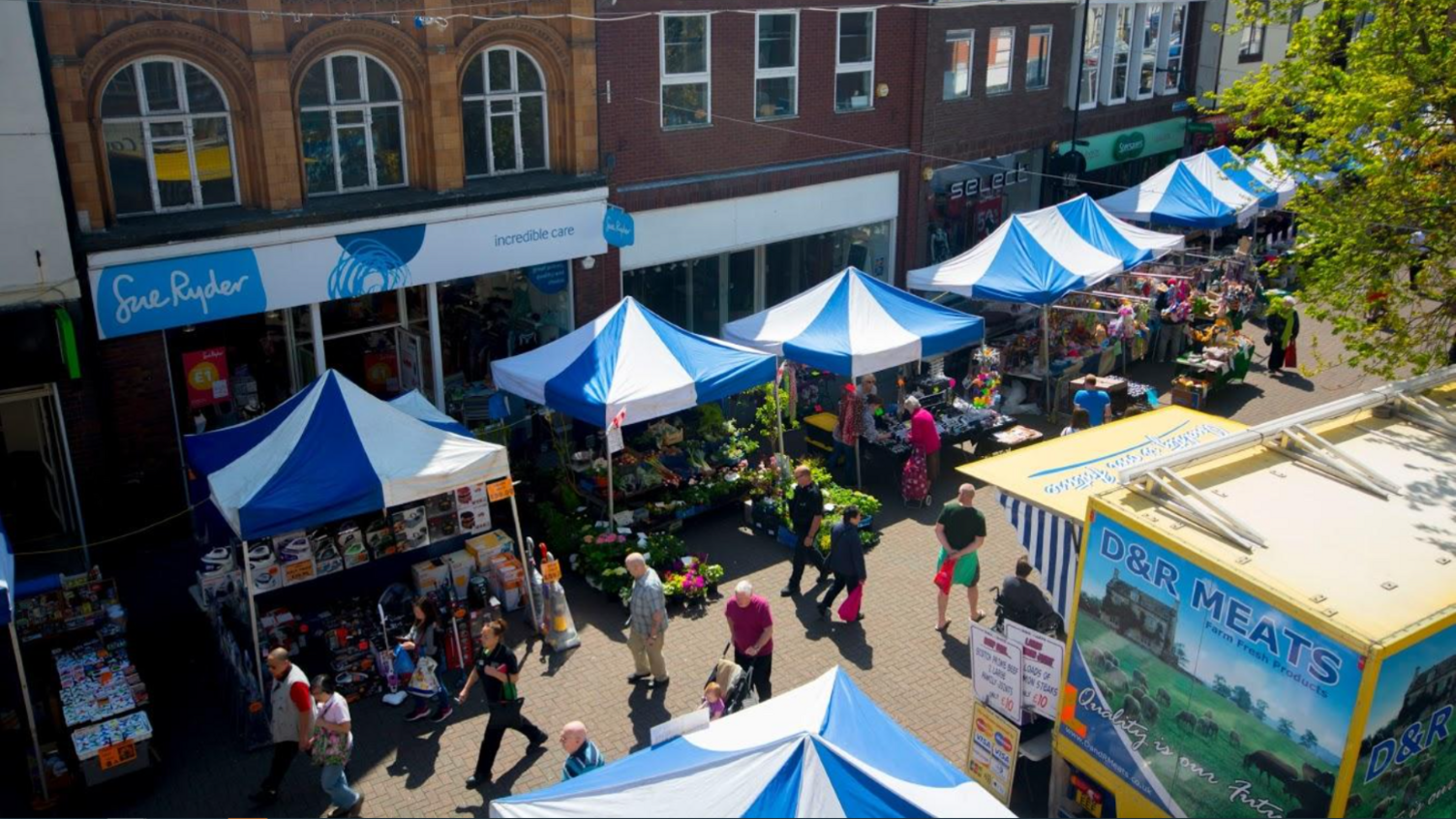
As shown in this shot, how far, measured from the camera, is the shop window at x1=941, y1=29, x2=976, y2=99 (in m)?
22.8

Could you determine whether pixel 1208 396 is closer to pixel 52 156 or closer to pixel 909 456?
pixel 909 456

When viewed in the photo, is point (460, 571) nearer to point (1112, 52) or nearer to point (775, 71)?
point (775, 71)

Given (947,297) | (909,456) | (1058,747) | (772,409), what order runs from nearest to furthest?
(1058,747)
(909,456)
(772,409)
(947,297)

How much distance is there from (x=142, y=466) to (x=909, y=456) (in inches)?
374

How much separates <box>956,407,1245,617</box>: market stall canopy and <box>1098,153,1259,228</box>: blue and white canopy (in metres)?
13.4

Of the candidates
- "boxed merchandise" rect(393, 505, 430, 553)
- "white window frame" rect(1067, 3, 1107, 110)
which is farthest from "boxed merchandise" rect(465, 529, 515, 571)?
"white window frame" rect(1067, 3, 1107, 110)

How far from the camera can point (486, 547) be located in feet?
41.4

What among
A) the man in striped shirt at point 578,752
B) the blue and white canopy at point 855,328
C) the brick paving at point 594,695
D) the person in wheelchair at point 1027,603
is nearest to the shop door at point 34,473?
the brick paving at point 594,695

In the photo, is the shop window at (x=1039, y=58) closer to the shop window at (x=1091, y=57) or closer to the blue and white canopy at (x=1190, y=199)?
the shop window at (x=1091, y=57)

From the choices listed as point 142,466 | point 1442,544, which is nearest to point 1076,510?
point 1442,544

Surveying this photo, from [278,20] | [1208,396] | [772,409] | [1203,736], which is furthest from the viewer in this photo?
[1208,396]

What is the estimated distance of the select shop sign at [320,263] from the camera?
512 inches

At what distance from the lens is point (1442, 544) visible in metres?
7.75

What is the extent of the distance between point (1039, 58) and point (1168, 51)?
662 centimetres
